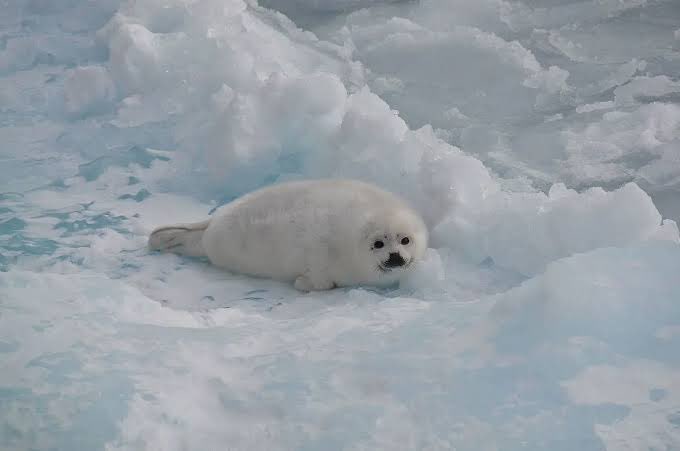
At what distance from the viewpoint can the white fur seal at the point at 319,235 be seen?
376 centimetres

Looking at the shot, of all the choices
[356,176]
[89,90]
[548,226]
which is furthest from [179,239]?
[89,90]

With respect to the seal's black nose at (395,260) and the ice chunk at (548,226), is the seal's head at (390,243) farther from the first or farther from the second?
the ice chunk at (548,226)

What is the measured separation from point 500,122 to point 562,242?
6.45 ft

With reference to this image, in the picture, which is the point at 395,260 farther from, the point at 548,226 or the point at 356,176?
the point at 356,176

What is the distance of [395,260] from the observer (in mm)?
3699

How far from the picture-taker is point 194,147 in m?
4.97

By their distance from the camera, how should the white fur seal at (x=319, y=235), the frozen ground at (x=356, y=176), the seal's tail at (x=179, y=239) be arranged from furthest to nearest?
1. the seal's tail at (x=179, y=239)
2. the white fur seal at (x=319, y=235)
3. the frozen ground at (x=356, y=176)

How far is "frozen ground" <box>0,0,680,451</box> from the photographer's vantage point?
2.56 m

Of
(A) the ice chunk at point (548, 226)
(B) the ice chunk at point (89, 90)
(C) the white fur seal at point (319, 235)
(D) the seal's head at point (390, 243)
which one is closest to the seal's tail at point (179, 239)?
(C) the white fur seal at point (319, 235)

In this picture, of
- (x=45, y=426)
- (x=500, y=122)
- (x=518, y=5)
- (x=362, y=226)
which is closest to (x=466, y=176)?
(x=362, y=226)

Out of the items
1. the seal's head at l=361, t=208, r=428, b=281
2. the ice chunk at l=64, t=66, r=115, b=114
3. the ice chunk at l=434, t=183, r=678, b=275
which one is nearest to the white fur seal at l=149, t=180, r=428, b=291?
the seal's head at l=361, t=208, r=428, b=281

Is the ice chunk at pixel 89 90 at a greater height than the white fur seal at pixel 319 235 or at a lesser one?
lesser

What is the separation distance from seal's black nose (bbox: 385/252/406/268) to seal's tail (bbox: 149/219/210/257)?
91 centimetres

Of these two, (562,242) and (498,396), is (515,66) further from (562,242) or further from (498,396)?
(498,396)
